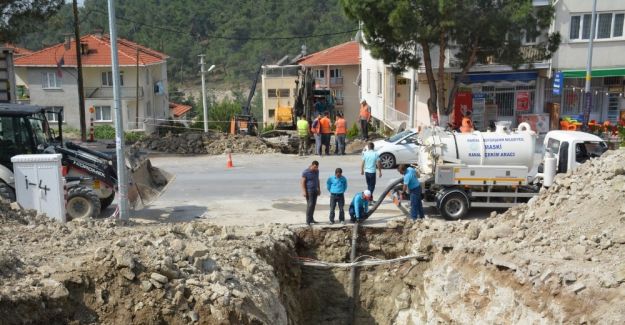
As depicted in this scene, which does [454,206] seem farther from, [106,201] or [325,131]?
[325,131]

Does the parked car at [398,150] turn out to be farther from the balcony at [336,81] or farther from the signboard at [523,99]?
the balcony at [336,81]

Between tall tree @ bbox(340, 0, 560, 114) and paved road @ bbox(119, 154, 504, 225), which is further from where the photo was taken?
→ tall tree @ bbox(340, 0, 560, 114)

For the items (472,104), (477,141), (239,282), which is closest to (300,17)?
(472,104)

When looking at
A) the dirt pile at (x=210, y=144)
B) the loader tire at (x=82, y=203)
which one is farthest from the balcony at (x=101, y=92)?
the loader tire at (x=82, y=203)

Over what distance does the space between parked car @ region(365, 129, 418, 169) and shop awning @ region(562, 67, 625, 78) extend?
11.9 meters

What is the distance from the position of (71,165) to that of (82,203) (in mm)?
1073

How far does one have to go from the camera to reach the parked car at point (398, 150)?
858 inches

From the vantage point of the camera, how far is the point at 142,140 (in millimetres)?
28250

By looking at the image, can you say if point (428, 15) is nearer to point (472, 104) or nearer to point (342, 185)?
point (472, 104)

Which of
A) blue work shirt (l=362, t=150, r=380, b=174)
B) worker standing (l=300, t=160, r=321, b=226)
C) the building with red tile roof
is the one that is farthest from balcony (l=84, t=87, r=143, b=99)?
worker standing (l=300, t=160, r=321, b=226)

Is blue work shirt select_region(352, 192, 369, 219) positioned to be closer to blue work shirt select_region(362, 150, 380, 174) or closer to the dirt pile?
blue work shirt select_region(362, 150, 380, 174)

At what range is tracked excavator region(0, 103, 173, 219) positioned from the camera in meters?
14.9

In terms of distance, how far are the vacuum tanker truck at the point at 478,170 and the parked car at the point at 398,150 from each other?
200 inches

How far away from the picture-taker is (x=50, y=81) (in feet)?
157
